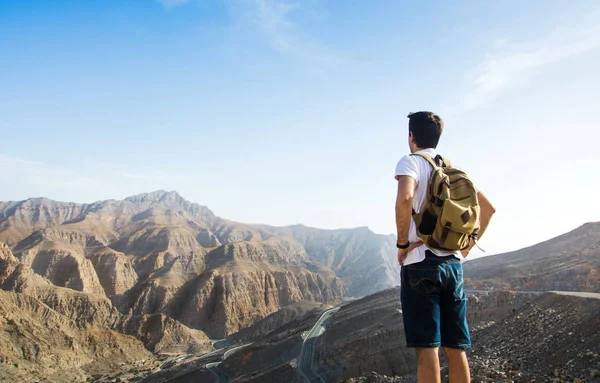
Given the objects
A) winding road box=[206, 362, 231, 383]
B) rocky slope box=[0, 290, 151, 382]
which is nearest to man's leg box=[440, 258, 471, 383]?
winding road box=[206, 362, 231, 383]

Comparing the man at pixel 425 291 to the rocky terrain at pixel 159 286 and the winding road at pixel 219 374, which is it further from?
the rocky terrain at pixel 159 286

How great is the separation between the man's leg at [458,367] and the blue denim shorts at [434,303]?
0.07 m

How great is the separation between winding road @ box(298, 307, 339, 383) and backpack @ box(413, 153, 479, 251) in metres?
28.9

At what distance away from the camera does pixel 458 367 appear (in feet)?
13.4

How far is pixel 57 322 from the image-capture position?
64.2 meters

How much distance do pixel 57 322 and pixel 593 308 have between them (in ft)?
220

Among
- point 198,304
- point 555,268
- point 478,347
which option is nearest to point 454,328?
point 478,347

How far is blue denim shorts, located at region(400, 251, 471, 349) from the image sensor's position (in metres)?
3.90

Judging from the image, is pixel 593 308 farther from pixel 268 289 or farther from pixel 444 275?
pixel 268 289

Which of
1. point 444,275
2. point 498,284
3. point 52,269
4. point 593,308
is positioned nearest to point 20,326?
point 52,269

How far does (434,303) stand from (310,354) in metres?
34.3

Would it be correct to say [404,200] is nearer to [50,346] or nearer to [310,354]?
[310,354]

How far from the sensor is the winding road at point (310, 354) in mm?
31195

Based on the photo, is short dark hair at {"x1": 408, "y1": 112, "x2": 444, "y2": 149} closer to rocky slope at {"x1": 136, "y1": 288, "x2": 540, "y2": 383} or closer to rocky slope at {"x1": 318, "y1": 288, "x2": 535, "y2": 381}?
rocky slope at {"x1": 136, "y1": 288, "x2": 540, "y2": 383}
